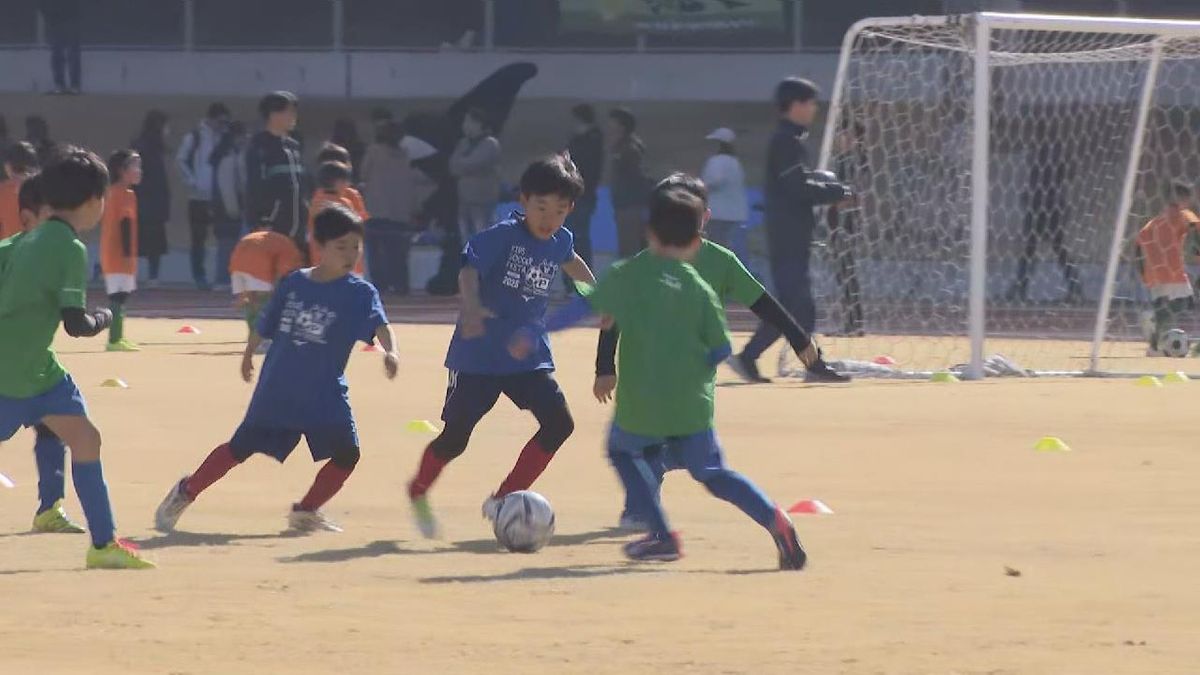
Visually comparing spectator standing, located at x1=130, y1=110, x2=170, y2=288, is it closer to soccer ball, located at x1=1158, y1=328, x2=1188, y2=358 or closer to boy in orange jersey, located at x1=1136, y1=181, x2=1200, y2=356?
boy in orange jersey, located at x1=1136, y1=181, x2=1200, y2=356

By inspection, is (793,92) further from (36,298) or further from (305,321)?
(36,298)

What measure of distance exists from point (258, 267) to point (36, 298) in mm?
9320

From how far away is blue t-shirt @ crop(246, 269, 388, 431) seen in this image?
877cm

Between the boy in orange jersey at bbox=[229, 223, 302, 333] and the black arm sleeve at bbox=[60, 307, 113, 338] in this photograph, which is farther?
the boy in orange jersey at bbox=[229, 223, 302, 333]

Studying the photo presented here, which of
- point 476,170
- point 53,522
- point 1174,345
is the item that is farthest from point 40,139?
point 53,522

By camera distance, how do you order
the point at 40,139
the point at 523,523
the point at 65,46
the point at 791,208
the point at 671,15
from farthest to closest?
the point at 65,46, the point at 671,15, the point at 40,139, the point at 791,208, the point at 523,523

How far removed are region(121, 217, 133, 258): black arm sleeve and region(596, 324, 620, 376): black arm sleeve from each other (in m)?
9.95

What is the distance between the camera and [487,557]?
8289 mm

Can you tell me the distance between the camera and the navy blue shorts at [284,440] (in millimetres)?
8805

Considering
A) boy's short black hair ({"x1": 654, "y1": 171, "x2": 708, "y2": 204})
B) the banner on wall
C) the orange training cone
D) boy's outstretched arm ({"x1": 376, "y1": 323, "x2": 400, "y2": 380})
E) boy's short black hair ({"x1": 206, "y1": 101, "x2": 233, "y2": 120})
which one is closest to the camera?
boy's outstretched arm ({"x1": 376, "y1": 323, "x2": 400, "y2": 380})

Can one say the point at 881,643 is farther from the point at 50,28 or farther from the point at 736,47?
the point at 50,28

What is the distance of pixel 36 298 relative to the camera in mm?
7832

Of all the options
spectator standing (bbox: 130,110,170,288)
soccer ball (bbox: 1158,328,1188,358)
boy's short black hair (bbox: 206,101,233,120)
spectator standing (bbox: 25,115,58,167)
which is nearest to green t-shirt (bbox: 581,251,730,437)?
soccer ball (bbox: 1158,328,1188,358)

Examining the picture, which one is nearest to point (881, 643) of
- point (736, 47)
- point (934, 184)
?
point (934, 184)
